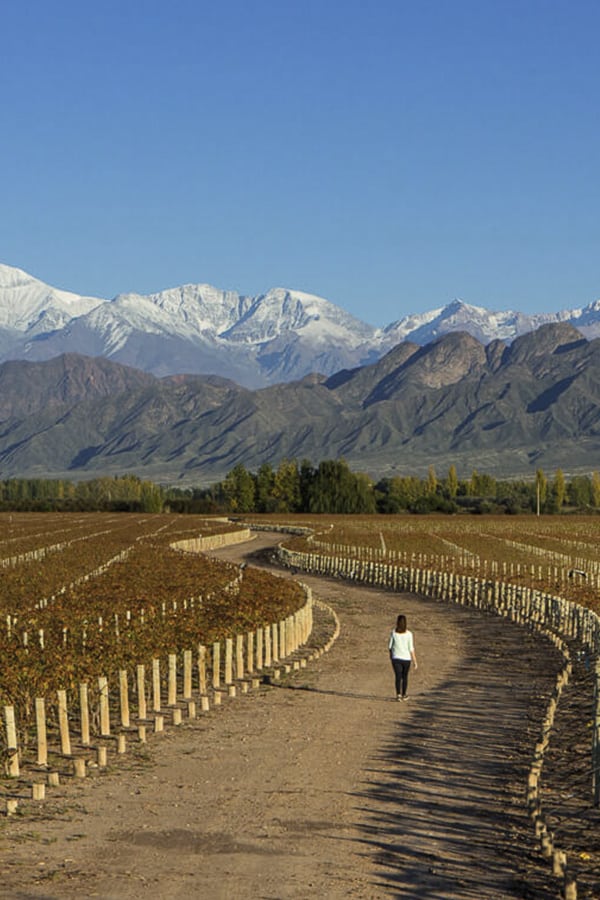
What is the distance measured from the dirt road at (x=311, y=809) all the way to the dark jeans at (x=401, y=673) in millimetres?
431

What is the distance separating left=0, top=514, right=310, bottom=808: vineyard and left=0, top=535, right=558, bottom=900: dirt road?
55.0 inches

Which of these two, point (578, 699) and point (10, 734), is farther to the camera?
point (578, 699)

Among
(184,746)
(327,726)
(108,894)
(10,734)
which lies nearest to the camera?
(108,894)

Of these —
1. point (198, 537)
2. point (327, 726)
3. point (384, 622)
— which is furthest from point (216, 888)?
point (198, 537)

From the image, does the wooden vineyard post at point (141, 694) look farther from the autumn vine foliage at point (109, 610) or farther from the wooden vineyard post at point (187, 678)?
the wooden vineyard post at point (187, 678)

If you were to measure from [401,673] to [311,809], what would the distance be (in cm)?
1029

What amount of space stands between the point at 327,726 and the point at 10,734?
7.08 metres

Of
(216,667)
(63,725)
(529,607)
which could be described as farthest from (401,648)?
(529,607)

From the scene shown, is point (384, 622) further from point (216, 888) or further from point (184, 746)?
point (216, 888)

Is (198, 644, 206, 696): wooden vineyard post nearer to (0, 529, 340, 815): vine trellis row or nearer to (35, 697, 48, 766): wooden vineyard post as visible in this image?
(0, 529, 340, 815): vine trellis row

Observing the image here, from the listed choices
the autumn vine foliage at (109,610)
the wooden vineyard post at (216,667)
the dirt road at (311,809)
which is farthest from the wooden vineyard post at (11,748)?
the wooden vineyard post at (216,667)

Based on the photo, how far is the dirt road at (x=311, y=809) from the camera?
50.9 feet

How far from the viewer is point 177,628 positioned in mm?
34750

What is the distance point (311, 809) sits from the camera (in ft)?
62.2
